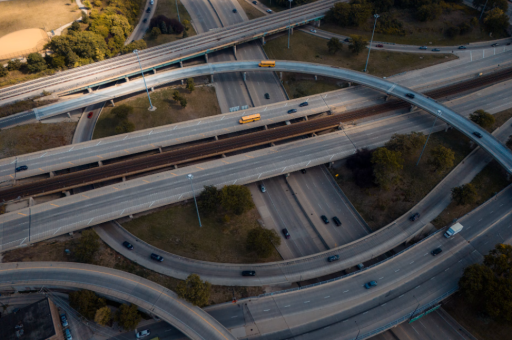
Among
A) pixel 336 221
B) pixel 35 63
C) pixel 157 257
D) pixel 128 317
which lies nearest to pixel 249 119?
pixel 336 221

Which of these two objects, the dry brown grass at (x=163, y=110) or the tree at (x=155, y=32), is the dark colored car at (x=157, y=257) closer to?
the dry brown grass at (x=163, y=110)

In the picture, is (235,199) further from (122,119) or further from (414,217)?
(122,119)

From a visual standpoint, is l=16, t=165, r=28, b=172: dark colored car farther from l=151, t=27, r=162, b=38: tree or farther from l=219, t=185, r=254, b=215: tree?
l=151, t=27, r=162, b=38: tree

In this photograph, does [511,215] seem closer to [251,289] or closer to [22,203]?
[251,289]

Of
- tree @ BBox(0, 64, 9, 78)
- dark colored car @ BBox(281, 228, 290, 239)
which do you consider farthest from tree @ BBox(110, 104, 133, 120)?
dark colored car @ BBox(281, 228, 290, 239)

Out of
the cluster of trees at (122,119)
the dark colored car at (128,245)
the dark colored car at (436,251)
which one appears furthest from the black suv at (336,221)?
the cluster of trees at (122,119)
